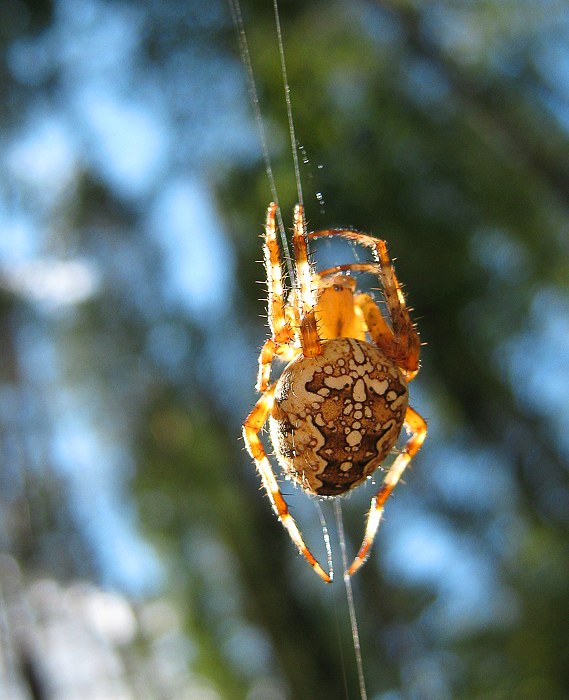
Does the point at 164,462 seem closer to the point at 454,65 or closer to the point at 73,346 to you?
the point at 73,346

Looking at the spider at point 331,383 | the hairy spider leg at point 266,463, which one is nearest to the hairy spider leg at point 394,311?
the spider at point 331,383

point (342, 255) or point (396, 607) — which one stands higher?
point (342, 255)

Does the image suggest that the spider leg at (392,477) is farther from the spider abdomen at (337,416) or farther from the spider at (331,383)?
the spider abdomen at (337,416)

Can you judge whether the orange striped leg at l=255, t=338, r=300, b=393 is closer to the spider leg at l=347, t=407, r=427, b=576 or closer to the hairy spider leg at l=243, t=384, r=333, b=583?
the hairy spider leg at l=243, t=384, r=333, b=583

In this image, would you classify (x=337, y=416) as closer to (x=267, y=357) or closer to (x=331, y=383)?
(x=331, y=383)

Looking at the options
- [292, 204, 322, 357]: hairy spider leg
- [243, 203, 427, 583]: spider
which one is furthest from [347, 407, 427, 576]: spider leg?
[292, 204, 322, 357]: hairy spider leg

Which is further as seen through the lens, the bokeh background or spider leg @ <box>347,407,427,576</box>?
the bokeh background

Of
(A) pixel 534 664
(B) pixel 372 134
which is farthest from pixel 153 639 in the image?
(B) pixel 372 134

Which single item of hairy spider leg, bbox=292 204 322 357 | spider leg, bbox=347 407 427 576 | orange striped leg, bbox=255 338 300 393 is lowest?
spider leg, bbox=347 407 427 576

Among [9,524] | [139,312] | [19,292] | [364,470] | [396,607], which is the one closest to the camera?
[364,470]
